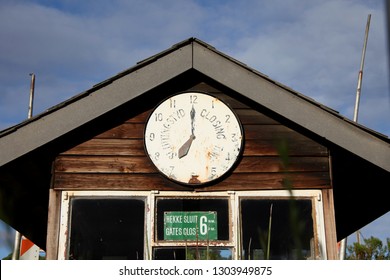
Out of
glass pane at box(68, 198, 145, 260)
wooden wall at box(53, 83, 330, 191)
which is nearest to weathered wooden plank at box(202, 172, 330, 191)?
wooden wall at box(53, 83, 330, 191)

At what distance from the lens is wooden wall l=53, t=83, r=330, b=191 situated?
6672 mm

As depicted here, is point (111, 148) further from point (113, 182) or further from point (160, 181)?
point (160, 181)

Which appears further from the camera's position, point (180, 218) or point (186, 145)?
point (186, 145)

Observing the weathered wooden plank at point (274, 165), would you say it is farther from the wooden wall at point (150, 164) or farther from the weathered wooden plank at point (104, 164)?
the weathered wooden plank at point (104, 164)

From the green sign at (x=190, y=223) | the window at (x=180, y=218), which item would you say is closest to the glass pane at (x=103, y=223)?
the window at (x=180, y=218)

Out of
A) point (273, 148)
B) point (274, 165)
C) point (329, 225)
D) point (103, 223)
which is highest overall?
point (273, 148)

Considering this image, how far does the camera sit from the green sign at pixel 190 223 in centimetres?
653

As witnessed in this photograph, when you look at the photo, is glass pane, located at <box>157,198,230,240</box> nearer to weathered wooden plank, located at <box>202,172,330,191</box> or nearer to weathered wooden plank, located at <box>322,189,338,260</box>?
weathered wooden plank, located at <box>202,172,330,191</box>

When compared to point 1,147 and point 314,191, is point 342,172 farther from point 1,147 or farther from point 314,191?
point 1,147

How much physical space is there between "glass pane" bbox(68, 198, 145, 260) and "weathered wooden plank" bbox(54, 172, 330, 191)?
18cm

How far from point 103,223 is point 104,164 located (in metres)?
0.80

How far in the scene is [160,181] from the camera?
666 centimetres

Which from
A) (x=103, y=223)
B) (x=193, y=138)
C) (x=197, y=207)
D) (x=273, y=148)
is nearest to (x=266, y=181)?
(x=273, y=148)
